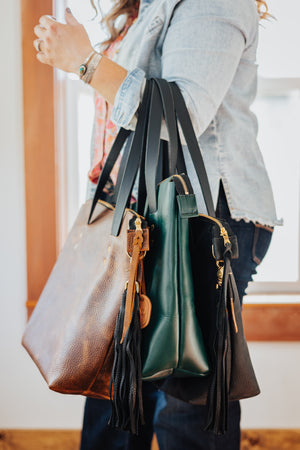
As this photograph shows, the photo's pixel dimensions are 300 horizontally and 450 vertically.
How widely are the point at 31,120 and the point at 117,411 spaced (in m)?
0.94

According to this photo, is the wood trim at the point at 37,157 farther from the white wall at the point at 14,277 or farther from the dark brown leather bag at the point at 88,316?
the dark brown leather bag at the point at 88,316

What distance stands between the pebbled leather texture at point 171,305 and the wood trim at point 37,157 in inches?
29.0

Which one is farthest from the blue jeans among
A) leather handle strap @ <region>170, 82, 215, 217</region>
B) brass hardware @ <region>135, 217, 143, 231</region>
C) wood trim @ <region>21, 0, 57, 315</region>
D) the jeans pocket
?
wood trim @ <region>21, 0, 57, 315</region>

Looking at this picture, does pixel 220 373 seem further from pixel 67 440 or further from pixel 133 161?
pixel 67 440

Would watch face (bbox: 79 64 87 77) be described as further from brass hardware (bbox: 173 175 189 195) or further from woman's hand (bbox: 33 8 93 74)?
brass hardware (bbox: 173 175 189 195)

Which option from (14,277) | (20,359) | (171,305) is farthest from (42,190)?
(171,305)

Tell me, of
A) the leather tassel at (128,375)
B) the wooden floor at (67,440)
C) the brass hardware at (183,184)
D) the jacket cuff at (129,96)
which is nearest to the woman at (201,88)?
the jacket cuff at (129,96)

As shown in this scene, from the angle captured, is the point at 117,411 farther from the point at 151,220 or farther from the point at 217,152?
the point at 217,152

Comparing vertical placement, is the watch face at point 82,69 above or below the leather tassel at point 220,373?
above

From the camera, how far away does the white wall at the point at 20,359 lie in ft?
3.81

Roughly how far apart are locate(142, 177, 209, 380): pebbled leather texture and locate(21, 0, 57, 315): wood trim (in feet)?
2.42

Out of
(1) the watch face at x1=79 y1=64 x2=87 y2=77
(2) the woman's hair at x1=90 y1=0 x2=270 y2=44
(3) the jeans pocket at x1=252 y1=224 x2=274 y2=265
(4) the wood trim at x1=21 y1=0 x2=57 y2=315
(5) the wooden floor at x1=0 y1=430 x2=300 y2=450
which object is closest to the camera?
(1) the watch face at x1=79 y1=64 x2=87 y2=77

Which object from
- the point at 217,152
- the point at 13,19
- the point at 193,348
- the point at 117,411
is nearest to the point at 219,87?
the point at 217,152

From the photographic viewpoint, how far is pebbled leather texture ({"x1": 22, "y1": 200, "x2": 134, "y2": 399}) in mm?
524
